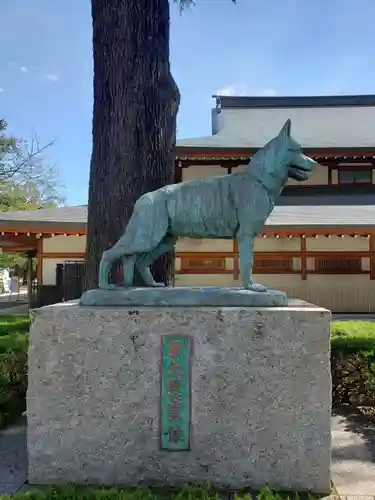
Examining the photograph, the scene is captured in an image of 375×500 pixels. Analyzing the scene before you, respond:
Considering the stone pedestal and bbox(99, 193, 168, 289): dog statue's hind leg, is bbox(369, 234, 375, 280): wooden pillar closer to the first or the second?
the stone pedestal

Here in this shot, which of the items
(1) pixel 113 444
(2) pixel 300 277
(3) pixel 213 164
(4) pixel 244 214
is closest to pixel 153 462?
(1) pixel 113 444

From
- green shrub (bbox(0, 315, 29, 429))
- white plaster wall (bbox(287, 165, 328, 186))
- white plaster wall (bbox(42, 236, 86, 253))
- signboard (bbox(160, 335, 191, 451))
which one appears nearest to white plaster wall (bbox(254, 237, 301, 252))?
Result: white plaster wall (bbox(287, 165, 328, 186))

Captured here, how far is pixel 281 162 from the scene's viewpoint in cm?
276

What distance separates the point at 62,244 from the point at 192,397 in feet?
33.3

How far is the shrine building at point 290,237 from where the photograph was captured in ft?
35.5

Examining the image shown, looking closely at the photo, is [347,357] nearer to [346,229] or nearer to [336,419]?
[336,419]

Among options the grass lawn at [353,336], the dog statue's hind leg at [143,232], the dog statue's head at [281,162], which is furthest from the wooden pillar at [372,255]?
the dog statue's hind leg at [143,232]

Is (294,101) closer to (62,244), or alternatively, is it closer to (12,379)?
(62,244)

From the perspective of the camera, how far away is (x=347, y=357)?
423cm

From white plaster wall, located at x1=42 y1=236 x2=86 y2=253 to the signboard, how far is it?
9.91 metres

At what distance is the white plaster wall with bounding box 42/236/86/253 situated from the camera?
474 inches

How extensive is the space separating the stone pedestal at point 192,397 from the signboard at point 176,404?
36 mm

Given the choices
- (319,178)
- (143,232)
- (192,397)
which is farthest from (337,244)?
(192,397)

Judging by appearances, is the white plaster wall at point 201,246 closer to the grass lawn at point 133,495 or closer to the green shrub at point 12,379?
the green shrub at point 12,379
